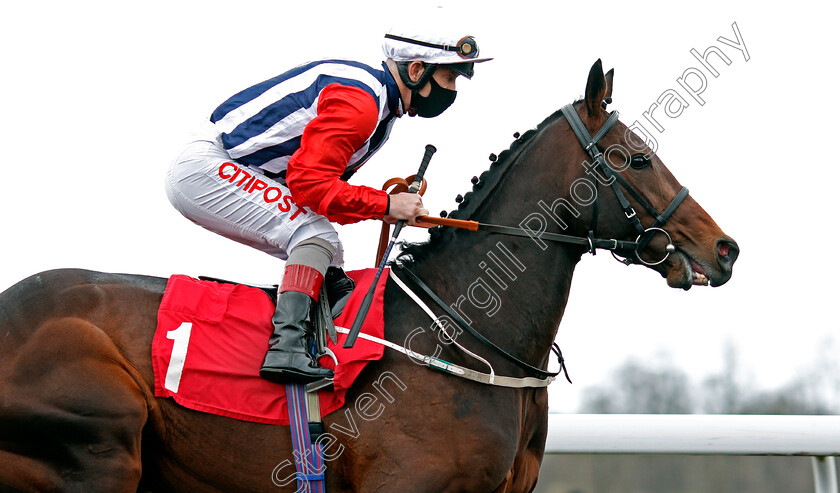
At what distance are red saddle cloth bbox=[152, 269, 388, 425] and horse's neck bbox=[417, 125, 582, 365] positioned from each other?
17.0 inches

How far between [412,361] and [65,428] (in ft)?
4.61

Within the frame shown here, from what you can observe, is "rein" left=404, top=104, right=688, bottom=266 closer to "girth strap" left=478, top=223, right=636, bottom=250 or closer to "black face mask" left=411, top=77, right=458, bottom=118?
"girth strap" left=478, top=223, right=636, bottom=250

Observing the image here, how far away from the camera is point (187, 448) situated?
3262mm

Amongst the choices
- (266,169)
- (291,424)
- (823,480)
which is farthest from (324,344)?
(823,480)

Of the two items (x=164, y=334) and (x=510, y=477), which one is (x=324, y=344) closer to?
(x=164, y=334)

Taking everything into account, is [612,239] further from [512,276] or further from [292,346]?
[292,346]

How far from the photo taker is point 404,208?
11.6 ft

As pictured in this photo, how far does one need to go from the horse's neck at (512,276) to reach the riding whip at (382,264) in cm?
22

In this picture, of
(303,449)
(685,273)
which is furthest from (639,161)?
(303,449)

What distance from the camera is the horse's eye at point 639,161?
3705 millimetres

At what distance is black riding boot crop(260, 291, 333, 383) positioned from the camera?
10.5 ft

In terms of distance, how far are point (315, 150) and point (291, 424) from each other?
115 cm

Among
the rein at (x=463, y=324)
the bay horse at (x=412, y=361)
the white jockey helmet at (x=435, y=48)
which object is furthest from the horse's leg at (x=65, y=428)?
the white jockey helmet at (x=435, y=48)

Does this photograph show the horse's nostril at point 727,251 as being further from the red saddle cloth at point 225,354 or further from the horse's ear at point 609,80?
the red saddle cloth at point 225,354
